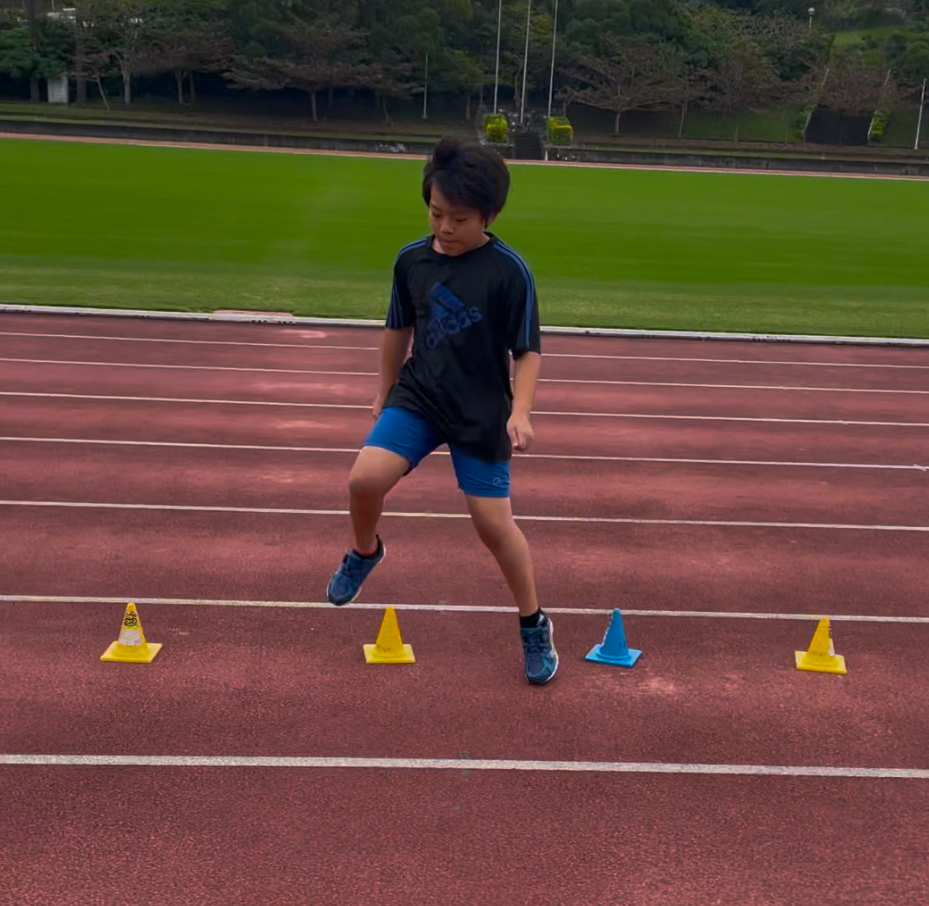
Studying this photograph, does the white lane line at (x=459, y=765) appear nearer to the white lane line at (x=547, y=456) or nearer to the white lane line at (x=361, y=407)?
the white lane line at (x=547, y=456)

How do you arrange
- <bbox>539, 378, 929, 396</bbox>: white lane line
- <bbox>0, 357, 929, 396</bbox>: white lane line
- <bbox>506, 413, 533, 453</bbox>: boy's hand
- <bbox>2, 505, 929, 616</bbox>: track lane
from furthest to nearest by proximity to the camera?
<bbox>539, 378, 929, 396</bbox>: white lane line → <bbox>0, 357, 929, 396</bbox>: white lane line → <bbox>2, 505, 929, 616</bbox>: track lane → <bbox>506, 413, 533, 453</bbox>: boy's hand

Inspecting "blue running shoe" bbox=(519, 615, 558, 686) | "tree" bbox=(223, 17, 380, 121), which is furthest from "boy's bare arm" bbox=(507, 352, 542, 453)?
"tree" bbox=(223, 17, 380, 121)

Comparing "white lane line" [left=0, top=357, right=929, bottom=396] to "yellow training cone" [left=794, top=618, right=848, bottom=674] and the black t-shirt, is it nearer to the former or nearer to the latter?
"yellow training cone" [left=794, top=618, right=848, bottom=674]

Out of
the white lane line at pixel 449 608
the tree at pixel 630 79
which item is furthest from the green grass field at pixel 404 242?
the tree at pixel 630 79

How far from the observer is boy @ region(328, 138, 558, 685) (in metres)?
4.43

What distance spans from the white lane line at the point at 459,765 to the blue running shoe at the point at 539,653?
0.65 metres

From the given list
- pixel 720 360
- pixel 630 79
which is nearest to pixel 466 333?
pixel 720 360

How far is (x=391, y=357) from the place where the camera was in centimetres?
500

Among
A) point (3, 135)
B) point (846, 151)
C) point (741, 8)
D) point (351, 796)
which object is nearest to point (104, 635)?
point (351, 796)

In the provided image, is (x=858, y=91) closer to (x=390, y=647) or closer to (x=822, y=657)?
(x=822, y=657)

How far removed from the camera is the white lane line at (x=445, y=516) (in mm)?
7562

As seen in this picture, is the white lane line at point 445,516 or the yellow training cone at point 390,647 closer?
the yellow training cone at point 390,647

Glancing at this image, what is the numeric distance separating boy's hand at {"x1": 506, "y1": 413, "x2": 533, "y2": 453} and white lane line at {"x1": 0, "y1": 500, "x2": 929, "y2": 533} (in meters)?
3.11

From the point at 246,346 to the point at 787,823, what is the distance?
10.0 meters
